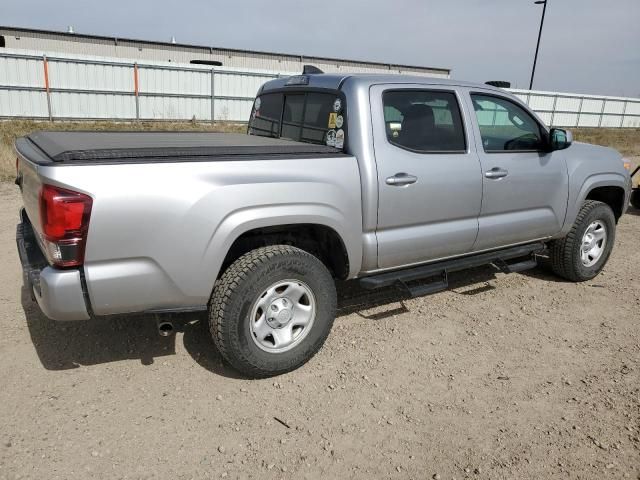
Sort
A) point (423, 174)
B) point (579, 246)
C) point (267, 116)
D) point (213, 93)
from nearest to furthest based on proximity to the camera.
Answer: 1. point (423, 174)
2. point (267, 116)
3. point (579, 246)
4. point (213, 93)

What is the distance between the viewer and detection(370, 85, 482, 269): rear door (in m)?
3.41

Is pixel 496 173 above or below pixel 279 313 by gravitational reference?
above

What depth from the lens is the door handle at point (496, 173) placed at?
3.93 metres

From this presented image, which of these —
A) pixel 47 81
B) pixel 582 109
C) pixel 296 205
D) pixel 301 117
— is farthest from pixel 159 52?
pixel 296 205

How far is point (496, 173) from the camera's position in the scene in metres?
3.97

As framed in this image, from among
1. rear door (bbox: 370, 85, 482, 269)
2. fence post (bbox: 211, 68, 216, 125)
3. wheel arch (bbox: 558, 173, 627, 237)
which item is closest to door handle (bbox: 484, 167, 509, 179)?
rear door (bbox: 370, 85, 482, 269)

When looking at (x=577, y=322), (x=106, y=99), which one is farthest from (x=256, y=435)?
(x=106, y=99)

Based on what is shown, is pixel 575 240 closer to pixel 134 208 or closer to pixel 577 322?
Answer: pixel 577 322

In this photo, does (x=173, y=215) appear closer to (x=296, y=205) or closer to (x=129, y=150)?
(x=129, y=150)

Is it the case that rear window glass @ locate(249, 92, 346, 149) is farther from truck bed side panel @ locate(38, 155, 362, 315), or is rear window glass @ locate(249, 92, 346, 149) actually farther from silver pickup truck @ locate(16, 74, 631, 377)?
truck bed side panel @ locate(38, 155, 362, 315)

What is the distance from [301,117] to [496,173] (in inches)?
62.4

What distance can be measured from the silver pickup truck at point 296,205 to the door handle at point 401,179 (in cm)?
1

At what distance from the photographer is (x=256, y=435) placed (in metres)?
2.70

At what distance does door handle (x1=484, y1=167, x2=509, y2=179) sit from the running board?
683 millimetres
